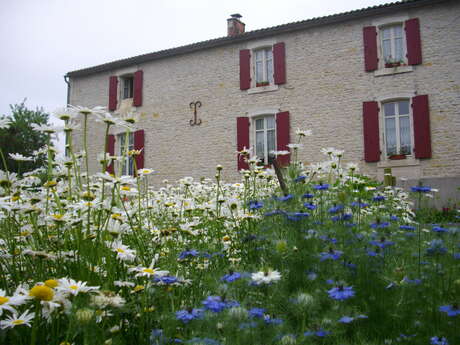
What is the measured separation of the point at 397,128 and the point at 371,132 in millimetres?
836

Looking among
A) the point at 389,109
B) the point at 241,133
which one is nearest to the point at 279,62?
the point at 241,133

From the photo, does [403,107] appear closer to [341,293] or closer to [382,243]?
[382,243]

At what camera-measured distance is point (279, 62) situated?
14.2 meters

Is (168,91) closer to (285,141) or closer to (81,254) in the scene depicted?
(285,141)

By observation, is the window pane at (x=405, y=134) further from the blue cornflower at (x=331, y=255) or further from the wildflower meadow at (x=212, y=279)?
the blue cornflower at (x=331, y=255)

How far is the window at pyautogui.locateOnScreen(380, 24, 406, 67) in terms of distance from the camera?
42.6ft

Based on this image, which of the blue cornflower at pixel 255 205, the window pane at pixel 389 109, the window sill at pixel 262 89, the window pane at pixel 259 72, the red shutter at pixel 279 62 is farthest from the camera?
the window pane at pixel 259 72

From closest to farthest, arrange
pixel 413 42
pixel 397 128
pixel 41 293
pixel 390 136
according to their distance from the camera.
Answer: pixel 41 293
pixel 413 42
pixel 397 128
pixel 390 136

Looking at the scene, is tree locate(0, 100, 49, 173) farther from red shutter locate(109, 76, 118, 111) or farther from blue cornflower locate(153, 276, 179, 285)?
blue cornflower locate(153, 276, 179, 285)

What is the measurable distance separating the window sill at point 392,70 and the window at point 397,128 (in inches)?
35.4

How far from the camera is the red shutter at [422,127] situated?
39.2 feet

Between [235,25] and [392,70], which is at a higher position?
[235,25]

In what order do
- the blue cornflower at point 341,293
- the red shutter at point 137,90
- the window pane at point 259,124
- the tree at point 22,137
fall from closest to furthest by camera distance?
the blue cornflower at point 341,293
the window pane at point 259,124
the red shutter at point 137,90
the tree at point 22,137

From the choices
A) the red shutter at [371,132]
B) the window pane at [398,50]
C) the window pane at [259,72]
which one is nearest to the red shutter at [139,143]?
the window pane at [259,72]
